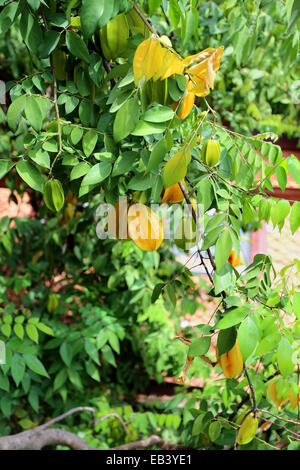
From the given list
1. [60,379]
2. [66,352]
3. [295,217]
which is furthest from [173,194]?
[60,379]

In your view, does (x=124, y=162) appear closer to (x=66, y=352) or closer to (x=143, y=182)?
(x=143, y=182)

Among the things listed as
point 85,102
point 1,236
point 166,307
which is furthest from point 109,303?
point 85,102

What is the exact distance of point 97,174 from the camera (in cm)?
55

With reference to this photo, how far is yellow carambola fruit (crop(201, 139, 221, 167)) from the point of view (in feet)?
1.92

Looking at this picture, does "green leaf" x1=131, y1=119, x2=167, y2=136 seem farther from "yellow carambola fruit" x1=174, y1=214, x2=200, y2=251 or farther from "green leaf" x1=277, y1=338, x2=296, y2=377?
"green leaf" x1=277, y1=338, x2=296, y2=377

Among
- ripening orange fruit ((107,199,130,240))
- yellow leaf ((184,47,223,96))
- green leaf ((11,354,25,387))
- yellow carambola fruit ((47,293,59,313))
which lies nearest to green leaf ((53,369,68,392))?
yellow carambola fruit ((47,293,59,313))

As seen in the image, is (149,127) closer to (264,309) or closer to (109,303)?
(264,309)

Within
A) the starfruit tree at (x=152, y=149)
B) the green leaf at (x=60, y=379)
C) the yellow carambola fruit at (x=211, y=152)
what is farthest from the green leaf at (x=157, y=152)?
the green leaf at (x=60, y=379)

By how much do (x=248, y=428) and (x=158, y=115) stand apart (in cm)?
51

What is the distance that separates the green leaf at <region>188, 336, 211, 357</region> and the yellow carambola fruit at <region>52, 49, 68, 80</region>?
411mm

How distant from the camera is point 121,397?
2.23 meters

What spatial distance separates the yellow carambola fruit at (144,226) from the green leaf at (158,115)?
0.14 metres

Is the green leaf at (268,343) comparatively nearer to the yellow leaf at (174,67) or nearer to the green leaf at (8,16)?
the yellow leaf at (174,67)

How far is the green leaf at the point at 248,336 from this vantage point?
483 mm
